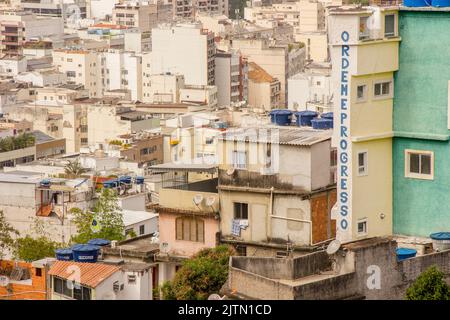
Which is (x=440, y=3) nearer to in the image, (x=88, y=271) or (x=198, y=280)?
(x=198, y=280)

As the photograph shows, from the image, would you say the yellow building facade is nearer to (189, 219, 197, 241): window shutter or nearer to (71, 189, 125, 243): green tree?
(189, 219, 197, 241): window shutter

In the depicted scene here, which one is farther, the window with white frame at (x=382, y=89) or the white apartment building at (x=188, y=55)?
the white apartment building at (x=188, y=55)

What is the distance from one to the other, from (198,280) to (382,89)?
8.90ft

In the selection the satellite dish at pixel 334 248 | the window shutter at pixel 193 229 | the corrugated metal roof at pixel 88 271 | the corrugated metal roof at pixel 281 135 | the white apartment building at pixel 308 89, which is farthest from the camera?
the white apartment building at pixel 308 89

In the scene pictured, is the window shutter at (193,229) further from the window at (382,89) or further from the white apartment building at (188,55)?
the white apartment building at (188,55)

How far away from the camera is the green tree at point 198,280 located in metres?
17.2

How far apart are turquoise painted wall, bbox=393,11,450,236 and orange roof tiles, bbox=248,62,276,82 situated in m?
60.2

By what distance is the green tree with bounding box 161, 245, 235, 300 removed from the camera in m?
17.2

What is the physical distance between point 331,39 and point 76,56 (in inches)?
2412

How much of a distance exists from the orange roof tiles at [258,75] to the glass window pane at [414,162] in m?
60.1

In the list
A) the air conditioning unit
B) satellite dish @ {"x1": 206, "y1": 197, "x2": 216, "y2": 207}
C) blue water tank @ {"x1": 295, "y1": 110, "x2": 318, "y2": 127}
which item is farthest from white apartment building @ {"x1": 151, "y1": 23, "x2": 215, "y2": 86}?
the air conditioning unit

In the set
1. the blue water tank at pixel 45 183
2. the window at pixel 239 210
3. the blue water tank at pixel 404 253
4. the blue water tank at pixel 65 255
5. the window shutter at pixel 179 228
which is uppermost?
the blue water tank at pixel 404 253

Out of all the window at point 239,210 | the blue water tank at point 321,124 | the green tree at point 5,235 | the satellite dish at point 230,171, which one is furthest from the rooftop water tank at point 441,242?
the green tree at point 5,235

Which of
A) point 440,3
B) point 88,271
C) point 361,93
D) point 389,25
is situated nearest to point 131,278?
point 88,271
